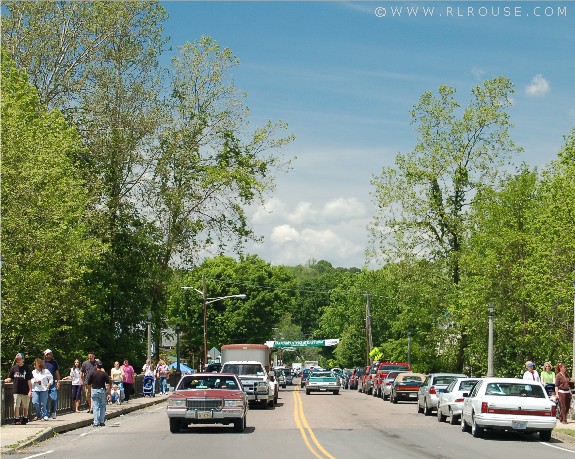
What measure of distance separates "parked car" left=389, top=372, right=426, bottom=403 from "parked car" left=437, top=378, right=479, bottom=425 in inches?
616

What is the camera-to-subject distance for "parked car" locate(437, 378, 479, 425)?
30531mm

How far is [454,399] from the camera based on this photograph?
30719 millimetres

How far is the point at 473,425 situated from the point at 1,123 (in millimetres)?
21229

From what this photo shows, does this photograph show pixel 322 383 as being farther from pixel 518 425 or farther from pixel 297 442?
pixel 297 442

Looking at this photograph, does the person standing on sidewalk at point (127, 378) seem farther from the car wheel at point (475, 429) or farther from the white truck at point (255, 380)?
the car wheel at point (475, 429)

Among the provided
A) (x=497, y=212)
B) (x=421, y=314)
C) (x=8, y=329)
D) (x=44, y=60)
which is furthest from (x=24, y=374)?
(x=421, y=314)

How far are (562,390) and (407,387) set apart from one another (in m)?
19.4

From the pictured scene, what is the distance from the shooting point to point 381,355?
98.1 m

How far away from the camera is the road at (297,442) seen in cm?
1981

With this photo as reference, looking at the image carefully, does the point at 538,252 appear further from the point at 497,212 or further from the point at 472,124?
the point at 472,124

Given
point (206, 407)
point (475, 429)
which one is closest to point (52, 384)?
point (206, 407)

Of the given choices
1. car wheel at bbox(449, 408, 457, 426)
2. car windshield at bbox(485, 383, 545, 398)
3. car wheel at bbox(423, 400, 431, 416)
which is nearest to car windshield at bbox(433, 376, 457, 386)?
car wheel at bbox(423, 400, 431, 416)

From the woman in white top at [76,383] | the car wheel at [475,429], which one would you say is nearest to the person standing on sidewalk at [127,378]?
the woman in white top at [76,383]

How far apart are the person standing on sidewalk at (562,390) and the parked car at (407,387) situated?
60.7ft
